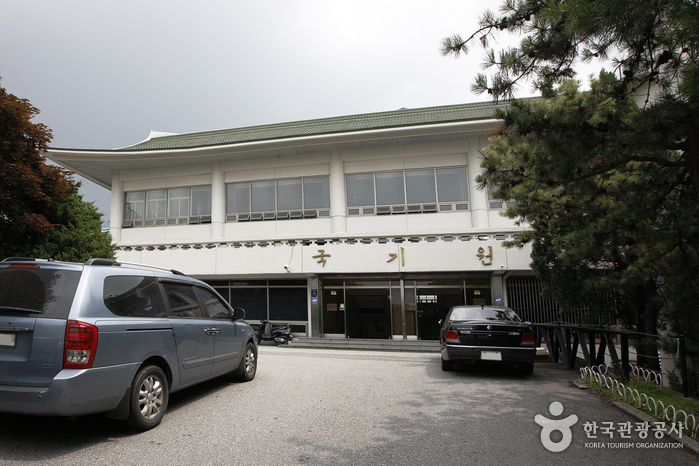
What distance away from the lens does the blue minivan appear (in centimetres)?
381

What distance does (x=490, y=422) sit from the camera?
5.02 meters

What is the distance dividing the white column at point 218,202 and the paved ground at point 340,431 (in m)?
12.8

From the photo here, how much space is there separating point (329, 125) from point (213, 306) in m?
15.5

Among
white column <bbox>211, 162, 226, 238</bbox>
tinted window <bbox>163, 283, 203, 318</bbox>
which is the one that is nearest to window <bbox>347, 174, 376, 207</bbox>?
white column <bbox>211, 162, 226, 238</bbox>

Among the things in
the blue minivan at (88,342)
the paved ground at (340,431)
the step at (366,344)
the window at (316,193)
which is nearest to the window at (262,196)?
the window at (316,193)

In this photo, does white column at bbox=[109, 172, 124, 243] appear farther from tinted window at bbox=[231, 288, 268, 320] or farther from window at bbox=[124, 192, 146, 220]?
tinted window at bbox=[231, 288, 268, 320]

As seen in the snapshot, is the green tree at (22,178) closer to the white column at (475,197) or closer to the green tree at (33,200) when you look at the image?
the green tree at (33,200)

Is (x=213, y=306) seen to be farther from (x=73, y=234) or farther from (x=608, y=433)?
(x=73, y=234)

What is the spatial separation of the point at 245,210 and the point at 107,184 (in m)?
8.87

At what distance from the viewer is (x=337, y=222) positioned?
17.8 meters

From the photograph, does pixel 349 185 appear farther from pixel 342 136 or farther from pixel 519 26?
pixel 519 26

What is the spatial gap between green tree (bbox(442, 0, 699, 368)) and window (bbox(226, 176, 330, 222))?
11.7 meters

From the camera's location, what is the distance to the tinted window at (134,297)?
4414mm

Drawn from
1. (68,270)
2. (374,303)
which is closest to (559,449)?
(68,270)
